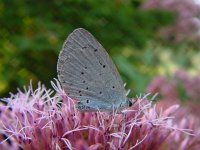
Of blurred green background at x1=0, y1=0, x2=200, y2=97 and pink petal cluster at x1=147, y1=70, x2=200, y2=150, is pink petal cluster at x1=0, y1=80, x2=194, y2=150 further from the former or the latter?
blurred green background at x1=0, y1=0, x2=200, y2=97

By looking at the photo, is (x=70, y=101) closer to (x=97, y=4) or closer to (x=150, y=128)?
(x=150, y=128)

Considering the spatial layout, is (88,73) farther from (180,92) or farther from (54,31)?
(180,92)

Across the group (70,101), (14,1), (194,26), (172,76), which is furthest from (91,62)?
(194,26)

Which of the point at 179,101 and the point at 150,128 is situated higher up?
the point at 179,101

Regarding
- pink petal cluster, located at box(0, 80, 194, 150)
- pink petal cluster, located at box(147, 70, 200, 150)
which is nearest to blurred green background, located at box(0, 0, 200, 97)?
pink petal cluster, located at box(147, 70, 200, 150)

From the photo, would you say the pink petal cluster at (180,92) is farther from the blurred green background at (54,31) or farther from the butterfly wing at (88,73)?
the butterfly wing at (88,73)

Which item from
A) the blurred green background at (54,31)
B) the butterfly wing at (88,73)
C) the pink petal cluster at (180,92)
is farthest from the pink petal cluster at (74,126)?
the blurred green background at (54,31)

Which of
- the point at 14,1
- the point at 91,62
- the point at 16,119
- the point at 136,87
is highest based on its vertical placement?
the point at 14,1
